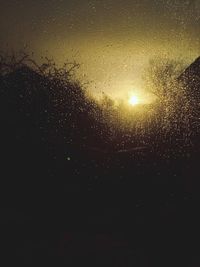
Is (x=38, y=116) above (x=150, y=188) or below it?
above

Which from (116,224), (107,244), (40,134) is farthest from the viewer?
(40,134)

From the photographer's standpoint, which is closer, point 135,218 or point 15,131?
point 135,218

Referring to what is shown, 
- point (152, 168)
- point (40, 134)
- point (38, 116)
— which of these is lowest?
point (152, 168)

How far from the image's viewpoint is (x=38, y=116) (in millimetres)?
17156

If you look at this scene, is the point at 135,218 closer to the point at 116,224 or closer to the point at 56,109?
the point at 116,224

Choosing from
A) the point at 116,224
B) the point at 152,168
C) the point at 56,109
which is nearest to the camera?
the point at 116,224

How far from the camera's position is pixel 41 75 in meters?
23.6

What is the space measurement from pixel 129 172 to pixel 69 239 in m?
3.81

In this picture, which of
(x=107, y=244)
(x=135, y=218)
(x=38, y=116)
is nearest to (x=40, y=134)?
(x=38, y=116)

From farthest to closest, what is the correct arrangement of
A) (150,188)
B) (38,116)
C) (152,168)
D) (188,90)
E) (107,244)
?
(188,90), (38,116), (152,168), (150,188), (107,244)

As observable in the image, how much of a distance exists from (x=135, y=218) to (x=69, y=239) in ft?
6.46

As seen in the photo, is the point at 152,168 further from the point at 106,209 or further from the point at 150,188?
the point at 106,209

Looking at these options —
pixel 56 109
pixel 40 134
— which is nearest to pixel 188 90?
pixel 56 109

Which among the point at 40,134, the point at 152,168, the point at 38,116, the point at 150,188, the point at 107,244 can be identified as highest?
the point at 38,116
